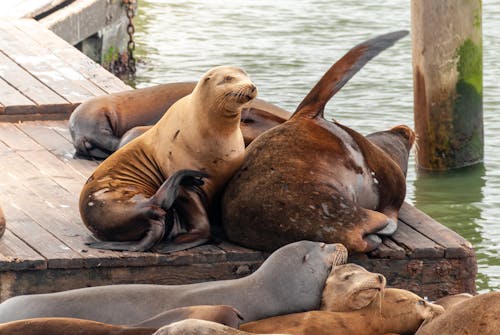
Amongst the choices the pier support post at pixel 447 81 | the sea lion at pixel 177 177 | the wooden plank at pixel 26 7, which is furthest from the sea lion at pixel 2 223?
the wooden plank at pixel 26 7

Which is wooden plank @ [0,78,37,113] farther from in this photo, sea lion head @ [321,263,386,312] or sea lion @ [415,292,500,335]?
sea lion @ [415,292,500,335]

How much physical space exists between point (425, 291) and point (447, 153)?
452 cm

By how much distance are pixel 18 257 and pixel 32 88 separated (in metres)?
3.48

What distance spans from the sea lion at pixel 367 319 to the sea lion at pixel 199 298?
122 millimetres

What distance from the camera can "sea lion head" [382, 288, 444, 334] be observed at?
5.12m

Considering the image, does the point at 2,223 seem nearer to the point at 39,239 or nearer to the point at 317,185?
the point at 39,239

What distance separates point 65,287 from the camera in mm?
5750

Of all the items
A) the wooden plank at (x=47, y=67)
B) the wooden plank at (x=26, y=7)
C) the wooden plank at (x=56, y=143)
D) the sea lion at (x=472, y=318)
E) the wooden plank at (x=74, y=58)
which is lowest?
the wooden plank at (x=26, y=7)

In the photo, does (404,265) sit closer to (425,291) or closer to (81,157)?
(425,291)

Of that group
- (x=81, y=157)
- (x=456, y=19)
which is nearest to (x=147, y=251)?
(x=81, y=157)

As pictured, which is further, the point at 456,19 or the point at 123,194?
the point at 456,19

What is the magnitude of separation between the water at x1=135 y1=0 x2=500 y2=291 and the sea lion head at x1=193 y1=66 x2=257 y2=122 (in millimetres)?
2589

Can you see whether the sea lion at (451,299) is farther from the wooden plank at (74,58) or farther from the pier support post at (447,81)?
the pier support post at (447,81)

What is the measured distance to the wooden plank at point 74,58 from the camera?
9.23 metres
